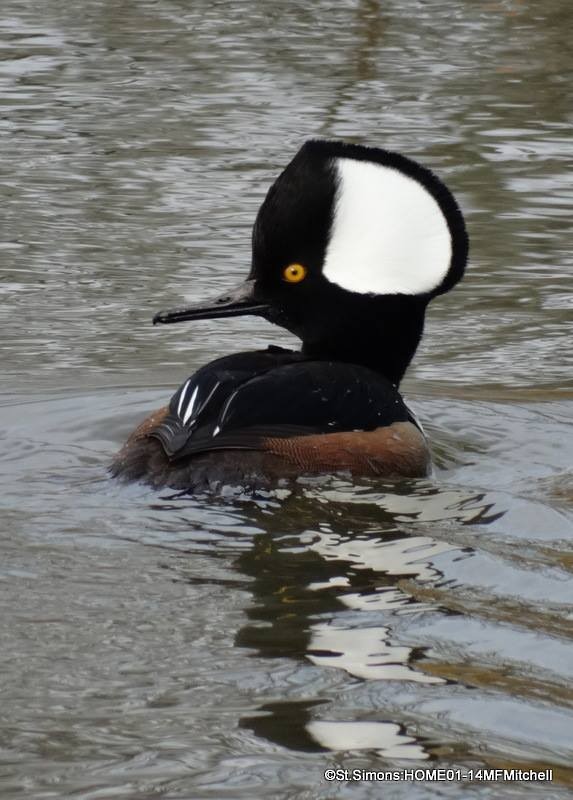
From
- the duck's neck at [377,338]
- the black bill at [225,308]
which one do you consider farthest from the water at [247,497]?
the black bill at [225,308]

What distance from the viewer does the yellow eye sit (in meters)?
5.44

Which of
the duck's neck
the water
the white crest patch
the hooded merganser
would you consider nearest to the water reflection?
the water

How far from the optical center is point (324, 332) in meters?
5.56

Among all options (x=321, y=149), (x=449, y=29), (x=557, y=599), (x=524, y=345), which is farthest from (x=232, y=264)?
(x=449, y=29)

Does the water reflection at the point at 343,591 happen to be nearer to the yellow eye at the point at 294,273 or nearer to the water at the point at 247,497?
the water at the point at 247,497

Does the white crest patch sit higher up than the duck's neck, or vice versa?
the white crest patch

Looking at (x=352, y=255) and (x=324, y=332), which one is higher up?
(x=352, y=255)

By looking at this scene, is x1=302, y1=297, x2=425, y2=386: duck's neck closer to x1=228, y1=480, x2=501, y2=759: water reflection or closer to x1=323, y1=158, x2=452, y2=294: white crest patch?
x1=323, y1=158, x2=452, y2=294: white crest patch

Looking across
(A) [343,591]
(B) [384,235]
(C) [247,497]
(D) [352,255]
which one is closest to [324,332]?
(D) [352,255]

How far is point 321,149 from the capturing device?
17.2 feet

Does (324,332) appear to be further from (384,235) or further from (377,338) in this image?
(384,235)

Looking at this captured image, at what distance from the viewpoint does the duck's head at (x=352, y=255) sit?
17.2ft

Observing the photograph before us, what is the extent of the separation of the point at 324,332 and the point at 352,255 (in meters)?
0.31

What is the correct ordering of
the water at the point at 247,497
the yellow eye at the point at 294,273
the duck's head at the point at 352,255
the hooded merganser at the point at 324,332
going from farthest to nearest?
the yellow eye at the point at 294,273, the duck's head at the point at 352,255, the hooded merganser at the point at 324,332, the water at the point at 247,497
